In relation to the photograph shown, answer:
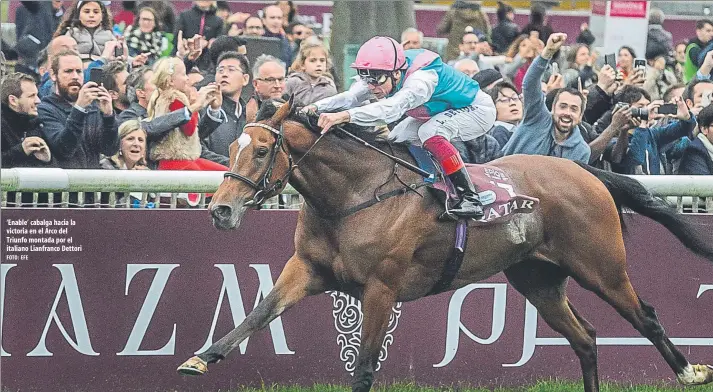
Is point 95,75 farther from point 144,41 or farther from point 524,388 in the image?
point 524,388

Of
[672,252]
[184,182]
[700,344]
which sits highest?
[184,182]

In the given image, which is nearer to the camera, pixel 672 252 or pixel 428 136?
pixel 428 136

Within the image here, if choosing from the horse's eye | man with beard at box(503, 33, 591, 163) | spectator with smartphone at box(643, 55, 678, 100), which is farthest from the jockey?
spectator with smartphone at box(643, 55, 678, 100)

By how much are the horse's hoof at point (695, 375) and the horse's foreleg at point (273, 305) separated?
7.66ft

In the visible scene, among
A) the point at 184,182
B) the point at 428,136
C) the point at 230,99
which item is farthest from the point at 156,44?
the point at 428,136

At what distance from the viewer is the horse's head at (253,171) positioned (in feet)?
20.0

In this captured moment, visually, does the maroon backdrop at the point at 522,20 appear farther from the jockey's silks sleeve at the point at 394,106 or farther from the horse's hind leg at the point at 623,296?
the jockey's silks sleeve at the point at 394,106

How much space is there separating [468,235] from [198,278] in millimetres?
1707

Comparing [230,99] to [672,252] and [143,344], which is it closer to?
[143,344]

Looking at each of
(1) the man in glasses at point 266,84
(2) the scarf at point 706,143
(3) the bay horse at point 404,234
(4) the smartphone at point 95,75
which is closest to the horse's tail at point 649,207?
(3) the bay horse at point 404,234

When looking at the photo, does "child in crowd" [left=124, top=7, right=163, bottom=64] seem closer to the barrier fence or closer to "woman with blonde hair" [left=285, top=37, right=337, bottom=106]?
"woman with blonde hair" [left=285, top=37, right=337, bottom=106]

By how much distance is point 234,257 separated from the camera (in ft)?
24.7

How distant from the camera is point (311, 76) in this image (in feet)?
29.9

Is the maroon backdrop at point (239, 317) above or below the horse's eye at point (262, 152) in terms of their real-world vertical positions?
below
